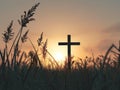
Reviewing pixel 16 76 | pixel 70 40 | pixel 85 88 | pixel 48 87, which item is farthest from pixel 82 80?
pixel 70 40

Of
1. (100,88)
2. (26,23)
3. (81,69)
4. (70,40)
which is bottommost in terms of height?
(100,88)

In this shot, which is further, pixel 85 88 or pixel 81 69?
pixel 81 69

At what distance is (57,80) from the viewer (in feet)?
7.61

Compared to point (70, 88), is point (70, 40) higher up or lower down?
higher up

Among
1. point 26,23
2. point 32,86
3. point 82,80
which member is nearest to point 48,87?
Result: point 32,86

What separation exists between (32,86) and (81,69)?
0.51m

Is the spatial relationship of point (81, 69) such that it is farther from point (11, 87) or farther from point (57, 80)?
point (11, 87)

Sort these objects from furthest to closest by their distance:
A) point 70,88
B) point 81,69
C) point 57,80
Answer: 1. point 81,69
2. point 57,80
3. point 70,88

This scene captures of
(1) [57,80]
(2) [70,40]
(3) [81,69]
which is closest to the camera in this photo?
(1) [57,80]

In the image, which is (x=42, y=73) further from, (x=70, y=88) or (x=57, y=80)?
(x=70, y=88)

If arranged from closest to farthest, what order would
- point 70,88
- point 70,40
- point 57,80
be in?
1. point 70,88
2. point 57,80
3. point 70,40

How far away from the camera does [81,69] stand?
252 cm

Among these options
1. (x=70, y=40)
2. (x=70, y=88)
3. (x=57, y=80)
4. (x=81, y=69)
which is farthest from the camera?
(x=70, y=40)

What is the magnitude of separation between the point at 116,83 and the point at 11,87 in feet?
2.23
